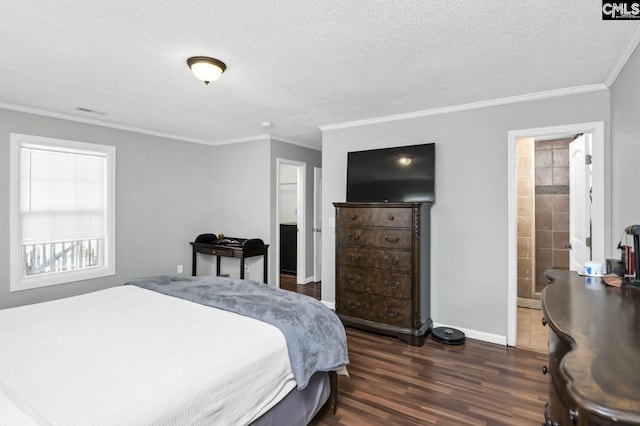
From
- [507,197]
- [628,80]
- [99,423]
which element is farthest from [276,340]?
[628,80]

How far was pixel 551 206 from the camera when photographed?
4449mm

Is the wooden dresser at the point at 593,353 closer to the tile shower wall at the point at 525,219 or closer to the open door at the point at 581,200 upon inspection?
the open door at the point at 581,200

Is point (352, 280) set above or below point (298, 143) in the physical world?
below

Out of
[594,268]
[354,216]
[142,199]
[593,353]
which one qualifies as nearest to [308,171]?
[354,216]

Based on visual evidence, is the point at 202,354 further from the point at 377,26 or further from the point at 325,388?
the point at 377,26

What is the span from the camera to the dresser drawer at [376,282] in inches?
130

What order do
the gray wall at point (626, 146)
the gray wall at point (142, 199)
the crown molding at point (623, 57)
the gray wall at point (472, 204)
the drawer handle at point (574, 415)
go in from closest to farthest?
the drawer handle at point (574, 415) → the crown molding at point (623, 57) → the gray wall at point (626, 146) → the gray wall at point (472, 204) → the gray wall at point (142, 199)

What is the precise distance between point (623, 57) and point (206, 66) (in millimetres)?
2840

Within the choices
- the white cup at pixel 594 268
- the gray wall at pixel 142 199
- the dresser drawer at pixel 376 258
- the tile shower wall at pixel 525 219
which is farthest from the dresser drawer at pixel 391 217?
the gray wall at pixel 142 199

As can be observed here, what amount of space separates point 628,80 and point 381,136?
2.14 metres

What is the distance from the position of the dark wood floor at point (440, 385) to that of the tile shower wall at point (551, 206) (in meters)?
1.89

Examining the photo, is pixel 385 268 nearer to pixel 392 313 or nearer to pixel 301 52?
pixel 392 313

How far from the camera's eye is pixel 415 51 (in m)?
2.23

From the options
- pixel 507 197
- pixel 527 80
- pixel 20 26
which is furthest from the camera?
pixel 507 197
